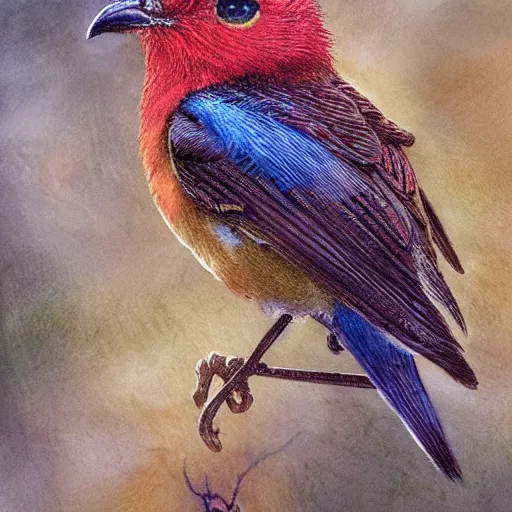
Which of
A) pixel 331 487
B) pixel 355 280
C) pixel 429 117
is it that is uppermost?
pixel 429 117

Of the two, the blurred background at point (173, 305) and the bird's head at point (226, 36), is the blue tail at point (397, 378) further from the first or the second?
the bird's head at point (226, 36)

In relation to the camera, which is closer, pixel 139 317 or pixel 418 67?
pixel 418 67

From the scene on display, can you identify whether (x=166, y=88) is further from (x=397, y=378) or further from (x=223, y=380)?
(x=397, y=378)

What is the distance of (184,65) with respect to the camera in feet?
5.38

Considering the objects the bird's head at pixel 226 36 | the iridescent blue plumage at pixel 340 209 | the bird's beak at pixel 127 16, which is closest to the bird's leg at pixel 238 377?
the iridescent blue plumage at pixel 340 209

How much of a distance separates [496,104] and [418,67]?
0.20 meters

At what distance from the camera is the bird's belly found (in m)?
1.60

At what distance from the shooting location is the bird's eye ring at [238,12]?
63.2 inches

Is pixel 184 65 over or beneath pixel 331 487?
over

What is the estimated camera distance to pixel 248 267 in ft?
5.35

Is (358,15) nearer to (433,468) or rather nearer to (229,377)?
(229,377)

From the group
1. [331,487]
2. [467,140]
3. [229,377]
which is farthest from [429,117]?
[331,487]

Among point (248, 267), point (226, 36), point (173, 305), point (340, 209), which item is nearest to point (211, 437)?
point (173, 305)

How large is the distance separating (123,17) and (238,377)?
0.87 m
